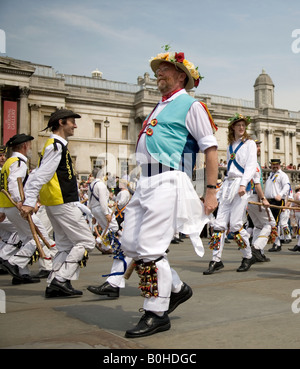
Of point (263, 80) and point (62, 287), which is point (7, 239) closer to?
point (62, 287)

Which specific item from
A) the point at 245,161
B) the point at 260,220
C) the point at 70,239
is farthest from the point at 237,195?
the point at 70,239

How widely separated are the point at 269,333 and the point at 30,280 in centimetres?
403

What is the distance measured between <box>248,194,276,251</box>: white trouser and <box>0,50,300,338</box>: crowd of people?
0.8 inches

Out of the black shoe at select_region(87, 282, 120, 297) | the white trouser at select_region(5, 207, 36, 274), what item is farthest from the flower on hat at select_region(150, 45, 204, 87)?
the white trouser at select_region(5, 207, 36, 274)

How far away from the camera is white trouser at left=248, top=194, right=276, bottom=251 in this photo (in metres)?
7.41

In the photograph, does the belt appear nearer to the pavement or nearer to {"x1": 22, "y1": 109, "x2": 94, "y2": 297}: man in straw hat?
the pavement

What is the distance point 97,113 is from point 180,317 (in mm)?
48468

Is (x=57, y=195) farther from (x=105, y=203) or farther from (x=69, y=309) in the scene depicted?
(x=105, y=203)

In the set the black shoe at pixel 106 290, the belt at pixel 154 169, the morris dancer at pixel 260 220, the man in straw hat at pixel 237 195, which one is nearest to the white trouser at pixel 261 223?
the morris dancer at pixel 260 220

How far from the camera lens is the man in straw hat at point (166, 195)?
3.15m

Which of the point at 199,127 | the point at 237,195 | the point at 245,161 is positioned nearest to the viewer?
the point at 199,127

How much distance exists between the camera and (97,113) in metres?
50.6
